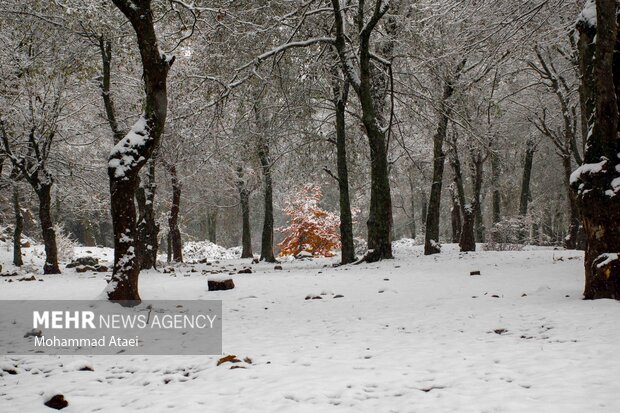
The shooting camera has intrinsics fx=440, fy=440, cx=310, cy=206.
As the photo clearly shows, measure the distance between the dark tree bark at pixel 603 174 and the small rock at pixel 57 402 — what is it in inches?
241

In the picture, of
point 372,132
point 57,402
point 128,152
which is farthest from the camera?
point 372,132

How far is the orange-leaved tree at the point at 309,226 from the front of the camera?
23.2 m

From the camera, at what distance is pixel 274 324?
595 centimetres

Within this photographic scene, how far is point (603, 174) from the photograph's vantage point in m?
5.73

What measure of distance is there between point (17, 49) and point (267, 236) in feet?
35.5

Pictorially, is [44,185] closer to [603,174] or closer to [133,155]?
[133,155]

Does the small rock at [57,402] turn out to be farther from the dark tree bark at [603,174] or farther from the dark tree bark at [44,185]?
the dark tree bark at [44,185]

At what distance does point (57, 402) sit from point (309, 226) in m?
20.0

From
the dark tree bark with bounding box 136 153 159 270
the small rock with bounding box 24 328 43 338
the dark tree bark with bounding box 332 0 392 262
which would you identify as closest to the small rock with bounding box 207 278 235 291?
the small rock with bounding box 24 328 43 338

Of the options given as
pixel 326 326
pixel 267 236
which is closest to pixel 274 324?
pixel 326 326

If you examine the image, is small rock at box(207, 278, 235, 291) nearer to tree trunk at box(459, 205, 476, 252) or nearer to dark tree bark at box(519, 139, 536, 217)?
tree trunk at box(459, 205, 476, 252)

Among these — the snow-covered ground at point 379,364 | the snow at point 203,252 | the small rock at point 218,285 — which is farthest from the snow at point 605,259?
the snow at point 203,252

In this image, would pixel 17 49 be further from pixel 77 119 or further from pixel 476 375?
pixel 476 375

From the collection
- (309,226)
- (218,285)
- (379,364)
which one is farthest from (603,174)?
(309,226)
